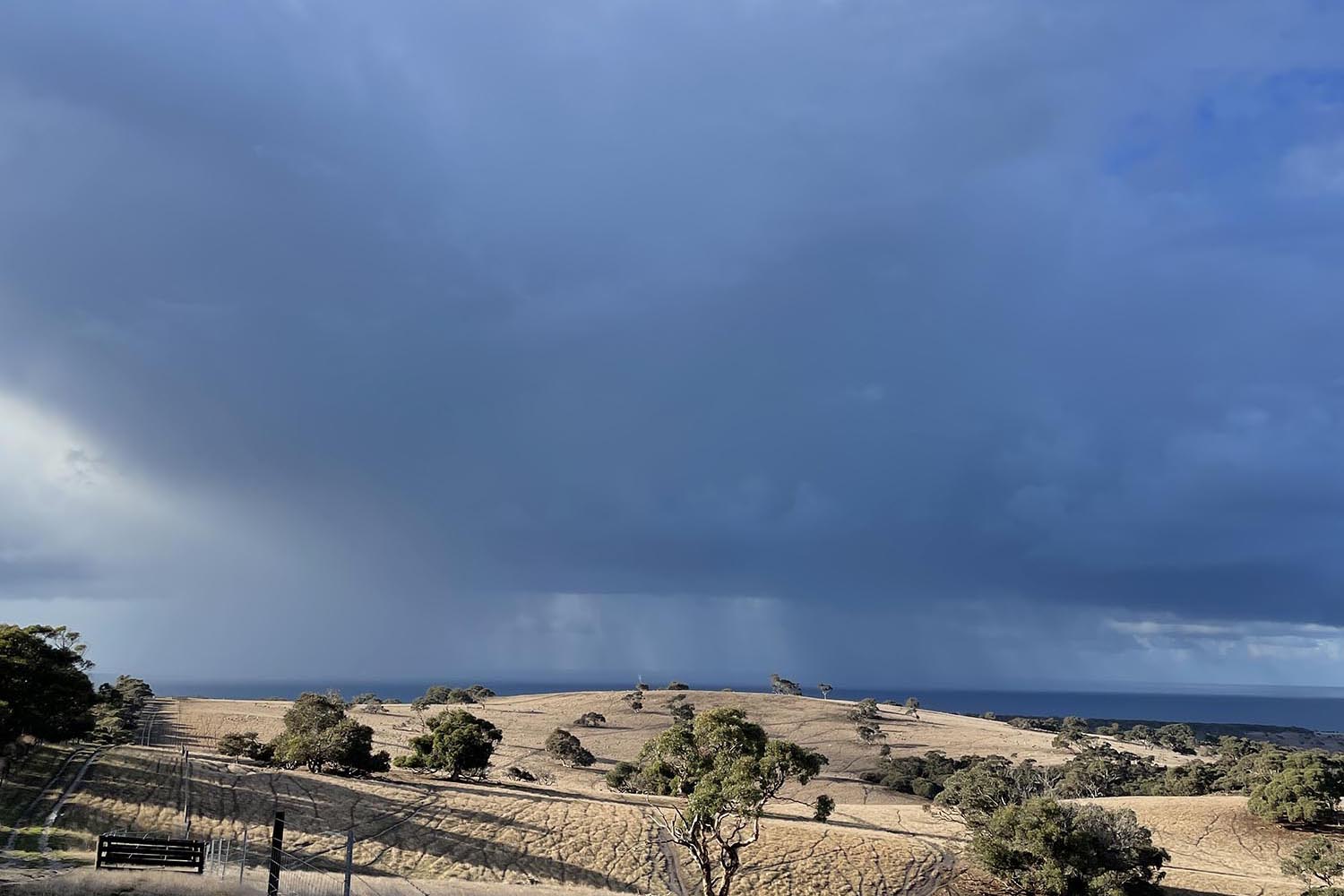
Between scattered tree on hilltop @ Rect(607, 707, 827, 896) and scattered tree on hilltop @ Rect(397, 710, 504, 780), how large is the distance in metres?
26.9

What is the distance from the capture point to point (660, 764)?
113 ft

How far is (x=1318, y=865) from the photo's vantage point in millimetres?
38312

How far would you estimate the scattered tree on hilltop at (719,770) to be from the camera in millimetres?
31734

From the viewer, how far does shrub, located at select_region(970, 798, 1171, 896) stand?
36531mm

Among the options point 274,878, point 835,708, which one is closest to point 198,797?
point 274,878

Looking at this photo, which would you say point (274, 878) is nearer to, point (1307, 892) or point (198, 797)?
point (198, 797)

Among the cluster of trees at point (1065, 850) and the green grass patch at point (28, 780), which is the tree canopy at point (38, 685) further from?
the cluster of trees at point (1065, 850)

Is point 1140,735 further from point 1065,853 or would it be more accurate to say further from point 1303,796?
point 1065,853

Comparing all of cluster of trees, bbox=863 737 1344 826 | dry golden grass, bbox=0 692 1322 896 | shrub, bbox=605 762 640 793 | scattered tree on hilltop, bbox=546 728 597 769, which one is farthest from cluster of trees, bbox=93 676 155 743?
cluster of trees, bbox=863 737 1344 826

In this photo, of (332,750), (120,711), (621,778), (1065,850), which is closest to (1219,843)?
(1065,850)

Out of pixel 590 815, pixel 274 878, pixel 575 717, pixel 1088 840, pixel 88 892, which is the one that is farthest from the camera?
pixel 575 717

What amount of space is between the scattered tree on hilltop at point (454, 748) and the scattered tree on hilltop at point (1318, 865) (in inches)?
1962

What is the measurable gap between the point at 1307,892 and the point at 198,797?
174 ft

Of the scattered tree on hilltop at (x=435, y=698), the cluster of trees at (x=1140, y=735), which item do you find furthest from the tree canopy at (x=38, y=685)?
the cluster of trees at (x=1140, y=735)
